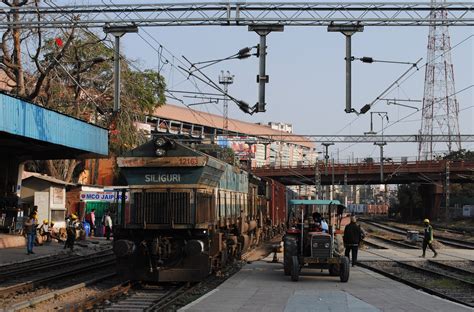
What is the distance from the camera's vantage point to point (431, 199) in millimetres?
83000

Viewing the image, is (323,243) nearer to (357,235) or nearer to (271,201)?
(357,235)

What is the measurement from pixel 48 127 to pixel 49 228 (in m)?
7.37

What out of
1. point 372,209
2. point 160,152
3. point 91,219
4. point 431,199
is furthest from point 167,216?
point 372,209

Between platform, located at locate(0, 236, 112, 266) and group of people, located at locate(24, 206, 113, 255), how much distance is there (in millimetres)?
415

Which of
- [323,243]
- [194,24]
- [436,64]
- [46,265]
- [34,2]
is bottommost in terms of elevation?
[46,265]

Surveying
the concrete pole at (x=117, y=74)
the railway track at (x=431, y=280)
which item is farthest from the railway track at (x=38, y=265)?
the railway track at (x=431, y=280)

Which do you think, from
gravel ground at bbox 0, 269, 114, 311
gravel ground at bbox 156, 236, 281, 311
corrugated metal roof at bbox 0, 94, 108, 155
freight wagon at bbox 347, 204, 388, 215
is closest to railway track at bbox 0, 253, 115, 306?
gravel ground at bbox 0, 269, 114, 311

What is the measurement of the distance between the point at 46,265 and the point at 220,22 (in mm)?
10359

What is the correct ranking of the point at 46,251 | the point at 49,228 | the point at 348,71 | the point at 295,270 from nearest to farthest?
the point at 295,270
the point at 348,71
the point at 46,251
the point at 49,228

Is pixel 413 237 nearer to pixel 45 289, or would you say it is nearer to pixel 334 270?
pixel 334 270

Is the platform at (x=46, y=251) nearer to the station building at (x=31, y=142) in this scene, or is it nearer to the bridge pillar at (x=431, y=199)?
the station building at (x=31, y=142)

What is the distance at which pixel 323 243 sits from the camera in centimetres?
1627

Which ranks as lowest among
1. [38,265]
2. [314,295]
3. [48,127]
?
[38,265]

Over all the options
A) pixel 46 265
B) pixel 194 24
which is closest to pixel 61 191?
pixel 46 265
